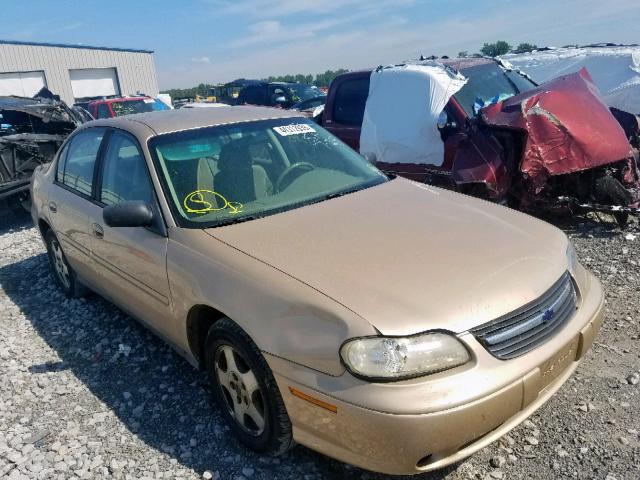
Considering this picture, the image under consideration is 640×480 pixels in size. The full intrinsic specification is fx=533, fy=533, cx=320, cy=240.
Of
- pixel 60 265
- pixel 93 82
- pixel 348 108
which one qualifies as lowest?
pixel 60 265

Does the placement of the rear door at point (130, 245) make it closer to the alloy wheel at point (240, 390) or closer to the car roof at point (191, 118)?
the car roof at point (191, 118)

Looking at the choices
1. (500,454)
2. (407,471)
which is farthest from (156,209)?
(500,454)

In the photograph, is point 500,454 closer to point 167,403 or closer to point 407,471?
point 407,471

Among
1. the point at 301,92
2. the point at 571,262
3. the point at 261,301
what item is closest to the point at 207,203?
the point at 261,301

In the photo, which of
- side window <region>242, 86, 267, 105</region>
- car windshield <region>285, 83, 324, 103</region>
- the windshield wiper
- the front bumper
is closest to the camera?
the front bumper

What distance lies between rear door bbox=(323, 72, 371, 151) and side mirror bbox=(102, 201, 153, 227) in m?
3.90

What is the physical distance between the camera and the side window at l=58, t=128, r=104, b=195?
3900 mm

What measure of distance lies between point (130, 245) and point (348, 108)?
4.21 metres

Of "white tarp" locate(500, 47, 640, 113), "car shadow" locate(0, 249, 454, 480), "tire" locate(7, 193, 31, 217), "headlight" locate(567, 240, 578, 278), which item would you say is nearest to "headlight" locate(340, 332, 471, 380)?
"car shadow" locate(0, 249, 454, 480)

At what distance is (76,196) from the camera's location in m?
4.02

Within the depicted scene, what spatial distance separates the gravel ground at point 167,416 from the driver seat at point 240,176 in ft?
4.04

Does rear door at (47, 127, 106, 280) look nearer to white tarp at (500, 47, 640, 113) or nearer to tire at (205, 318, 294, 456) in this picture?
tire at (205, 318, 294, 456)

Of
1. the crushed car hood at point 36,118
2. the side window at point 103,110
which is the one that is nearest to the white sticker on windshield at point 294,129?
the crushed car hood at point 36,118

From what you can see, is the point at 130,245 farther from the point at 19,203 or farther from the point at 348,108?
the point at 19,203
